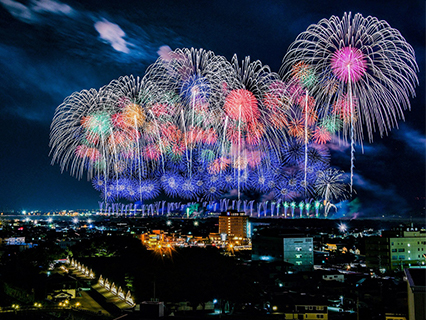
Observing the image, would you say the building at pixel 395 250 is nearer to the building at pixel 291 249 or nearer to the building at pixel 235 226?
the building at pixel 291 249

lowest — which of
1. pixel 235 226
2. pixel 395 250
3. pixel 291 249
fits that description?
pixel 291 249

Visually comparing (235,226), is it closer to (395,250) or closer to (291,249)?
(291,249)

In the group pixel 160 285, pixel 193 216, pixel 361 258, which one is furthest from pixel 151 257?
pixel 193 216

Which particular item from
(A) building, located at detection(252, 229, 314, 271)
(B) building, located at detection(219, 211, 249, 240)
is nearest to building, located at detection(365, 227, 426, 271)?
(A) building, located at detection(252, 229, 314, 271)

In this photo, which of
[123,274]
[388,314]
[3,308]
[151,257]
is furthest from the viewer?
[151,257]

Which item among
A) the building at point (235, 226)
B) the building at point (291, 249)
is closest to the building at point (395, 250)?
the building at point (291, 249)

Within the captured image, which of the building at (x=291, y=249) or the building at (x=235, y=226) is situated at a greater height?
the building at (x=235, y=226)

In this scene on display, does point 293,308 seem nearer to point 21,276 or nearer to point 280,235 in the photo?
point 21,276

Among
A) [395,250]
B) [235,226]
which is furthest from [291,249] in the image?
[235,226]

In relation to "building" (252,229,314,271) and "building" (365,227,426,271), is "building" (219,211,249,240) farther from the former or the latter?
"building" (365,227,426,271)
